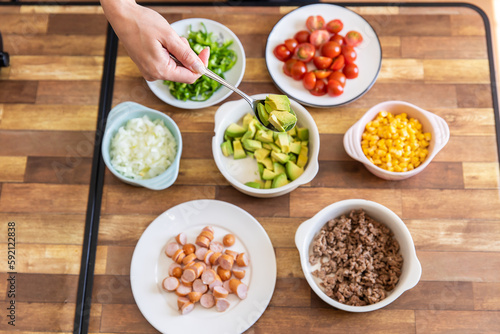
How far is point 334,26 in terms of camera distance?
6.43ft

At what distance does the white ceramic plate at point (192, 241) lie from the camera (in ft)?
5.34

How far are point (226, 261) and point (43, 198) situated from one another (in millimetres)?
827

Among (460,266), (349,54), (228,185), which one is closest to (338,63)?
(349,54)

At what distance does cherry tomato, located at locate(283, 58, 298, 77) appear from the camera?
192 cm

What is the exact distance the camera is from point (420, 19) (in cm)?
205

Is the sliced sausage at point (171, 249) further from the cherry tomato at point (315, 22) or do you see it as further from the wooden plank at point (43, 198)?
the cherry tomato at point (315, 22)

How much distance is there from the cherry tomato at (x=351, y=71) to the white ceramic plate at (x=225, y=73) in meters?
0.44

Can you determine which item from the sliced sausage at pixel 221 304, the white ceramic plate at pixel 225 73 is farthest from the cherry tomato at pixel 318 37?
the sliced sausage at pixel 221 304

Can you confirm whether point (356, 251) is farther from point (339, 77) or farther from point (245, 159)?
point (339, 77)

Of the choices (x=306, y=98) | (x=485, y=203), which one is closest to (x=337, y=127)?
(x=306, y=98)

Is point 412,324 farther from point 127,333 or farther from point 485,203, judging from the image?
point 127,333

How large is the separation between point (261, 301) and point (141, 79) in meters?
1.08

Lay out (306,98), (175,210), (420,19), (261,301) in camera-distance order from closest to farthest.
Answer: (261,301)
(175,210)
(306,98)
(420,19)

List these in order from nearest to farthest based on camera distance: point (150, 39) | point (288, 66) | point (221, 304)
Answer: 1. point (150, 39)
2. point (221, 304)
3. point (288, 66)
